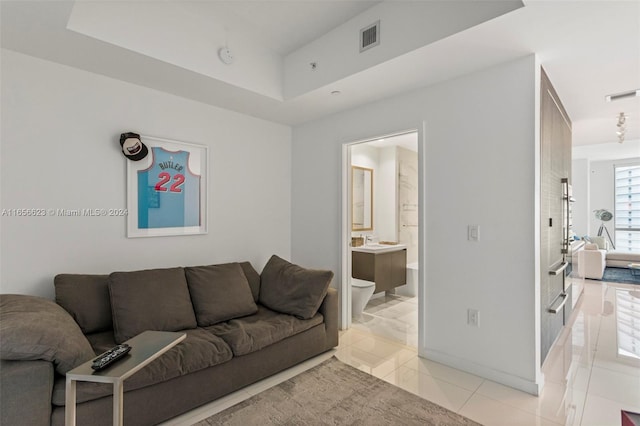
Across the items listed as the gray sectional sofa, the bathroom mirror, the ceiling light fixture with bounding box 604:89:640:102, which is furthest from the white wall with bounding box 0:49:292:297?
the ceiling light fixture with bounding box 604:89:640:102

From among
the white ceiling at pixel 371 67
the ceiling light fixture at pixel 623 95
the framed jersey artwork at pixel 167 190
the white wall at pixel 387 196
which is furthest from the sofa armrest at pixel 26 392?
the ceiling light fixture at pixel 623 95

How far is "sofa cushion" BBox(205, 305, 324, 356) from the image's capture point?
2.34 metres

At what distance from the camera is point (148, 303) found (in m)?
2.40

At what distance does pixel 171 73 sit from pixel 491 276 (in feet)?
9.97

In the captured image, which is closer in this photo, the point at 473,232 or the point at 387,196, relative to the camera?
the point at 473,232

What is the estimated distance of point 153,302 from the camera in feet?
7.97

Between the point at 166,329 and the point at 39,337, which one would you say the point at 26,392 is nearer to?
the point at 39,337

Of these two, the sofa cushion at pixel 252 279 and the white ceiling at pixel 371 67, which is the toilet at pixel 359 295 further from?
the white ceiling at pixel 371 67

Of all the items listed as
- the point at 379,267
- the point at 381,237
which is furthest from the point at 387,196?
the point at 379,267

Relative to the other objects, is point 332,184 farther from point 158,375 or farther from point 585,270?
point 585,270

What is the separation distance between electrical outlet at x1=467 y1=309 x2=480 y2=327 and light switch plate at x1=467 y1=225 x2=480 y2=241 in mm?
580

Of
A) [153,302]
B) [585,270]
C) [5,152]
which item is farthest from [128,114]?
[585,270]

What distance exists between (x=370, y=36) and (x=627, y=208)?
29.5ft

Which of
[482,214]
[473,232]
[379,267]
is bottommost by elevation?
[379,267]
